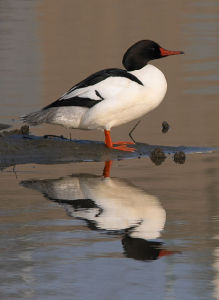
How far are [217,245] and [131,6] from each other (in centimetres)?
2835

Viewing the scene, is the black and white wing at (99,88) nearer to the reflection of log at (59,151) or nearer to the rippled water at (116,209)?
the reflection of log at (59,151)

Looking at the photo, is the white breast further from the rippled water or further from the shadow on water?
the rippled water

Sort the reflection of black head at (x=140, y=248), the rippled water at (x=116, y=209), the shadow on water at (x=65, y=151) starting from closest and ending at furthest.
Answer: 1. the rippled water at (x=116, y=209)
2. the reflection of black head at (x=140, y=248)
3. the shadow on water at (x=65, y=151)

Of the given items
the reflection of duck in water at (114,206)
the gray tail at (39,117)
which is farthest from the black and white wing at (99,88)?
the reflection of duck in water at (114,206)

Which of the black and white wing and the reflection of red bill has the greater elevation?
the black and white wing

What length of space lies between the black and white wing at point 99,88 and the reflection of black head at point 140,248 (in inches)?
160

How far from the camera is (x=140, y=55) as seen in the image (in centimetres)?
1244

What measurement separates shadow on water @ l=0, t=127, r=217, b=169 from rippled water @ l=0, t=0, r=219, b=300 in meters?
0.04

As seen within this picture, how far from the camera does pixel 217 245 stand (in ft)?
25.1

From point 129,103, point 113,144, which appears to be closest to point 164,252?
point 129,103

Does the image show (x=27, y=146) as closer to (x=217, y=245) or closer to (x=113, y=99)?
(x=113, y=99)

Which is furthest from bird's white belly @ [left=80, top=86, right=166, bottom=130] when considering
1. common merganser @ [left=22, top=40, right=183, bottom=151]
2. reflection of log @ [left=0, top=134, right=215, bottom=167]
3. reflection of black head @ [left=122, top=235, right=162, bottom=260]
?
reflection of black head @ [left=122, top=235, right=162, bottom=260]

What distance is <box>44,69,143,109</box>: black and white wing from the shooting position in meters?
11.7

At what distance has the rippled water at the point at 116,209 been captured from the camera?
6766 mm
